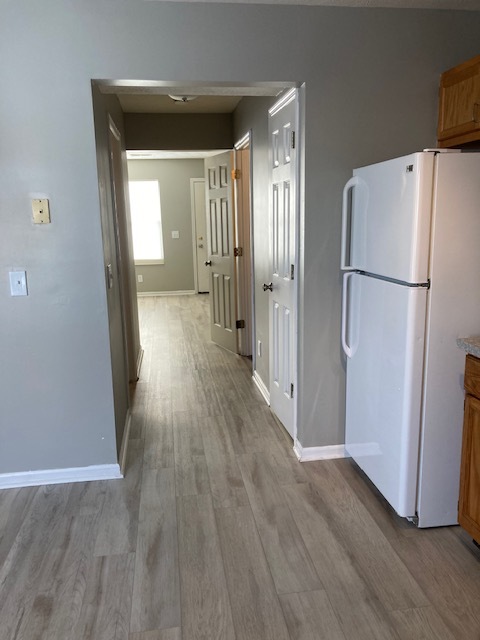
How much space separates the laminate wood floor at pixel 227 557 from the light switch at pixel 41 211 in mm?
1448

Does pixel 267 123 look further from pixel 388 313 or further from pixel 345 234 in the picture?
pixel 388 313

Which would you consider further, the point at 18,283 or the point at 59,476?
the point at 59,476

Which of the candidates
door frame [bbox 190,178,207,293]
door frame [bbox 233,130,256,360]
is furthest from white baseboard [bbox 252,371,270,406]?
door frame [bbox 190,178,207,293]

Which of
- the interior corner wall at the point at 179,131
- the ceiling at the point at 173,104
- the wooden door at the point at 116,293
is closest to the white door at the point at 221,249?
the interior corner wall at the point at 179,131

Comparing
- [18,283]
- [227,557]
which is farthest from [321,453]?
[18,283]

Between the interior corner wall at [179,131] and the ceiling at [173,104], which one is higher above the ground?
the ceiling at [173,104]

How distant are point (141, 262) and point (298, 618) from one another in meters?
7.99

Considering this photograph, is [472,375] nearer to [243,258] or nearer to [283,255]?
[283,255]

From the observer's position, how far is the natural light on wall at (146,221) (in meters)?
9.07

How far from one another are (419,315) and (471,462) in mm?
642

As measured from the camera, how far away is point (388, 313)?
7.63 ft

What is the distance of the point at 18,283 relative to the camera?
261cm

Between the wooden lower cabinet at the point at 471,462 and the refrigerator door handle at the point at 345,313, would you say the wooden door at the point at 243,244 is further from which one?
the wooden lower cabinet at the point at 471,462

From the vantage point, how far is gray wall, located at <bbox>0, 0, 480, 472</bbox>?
8.05ft
